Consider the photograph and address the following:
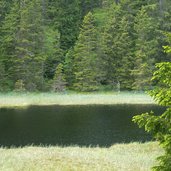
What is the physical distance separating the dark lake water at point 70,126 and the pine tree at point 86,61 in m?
17.6

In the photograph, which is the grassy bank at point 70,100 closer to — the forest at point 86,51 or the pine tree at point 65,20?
the forest at point 86,51

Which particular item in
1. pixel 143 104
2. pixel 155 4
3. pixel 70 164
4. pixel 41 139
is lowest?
pixel 143 104

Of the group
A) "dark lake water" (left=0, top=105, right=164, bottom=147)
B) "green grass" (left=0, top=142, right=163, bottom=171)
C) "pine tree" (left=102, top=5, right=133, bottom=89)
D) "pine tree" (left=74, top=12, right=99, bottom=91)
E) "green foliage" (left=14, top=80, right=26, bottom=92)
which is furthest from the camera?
"pine tree" (left=102, top=5, right=133, bottom=89)

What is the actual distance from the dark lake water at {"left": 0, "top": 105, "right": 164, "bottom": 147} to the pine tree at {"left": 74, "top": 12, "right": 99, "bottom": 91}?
57.7 feet

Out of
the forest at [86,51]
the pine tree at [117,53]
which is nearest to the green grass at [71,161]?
the forest at [86,51]

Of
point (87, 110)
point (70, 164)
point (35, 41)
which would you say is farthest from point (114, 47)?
A: point (70, 164)

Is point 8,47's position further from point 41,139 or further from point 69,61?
point 41,139

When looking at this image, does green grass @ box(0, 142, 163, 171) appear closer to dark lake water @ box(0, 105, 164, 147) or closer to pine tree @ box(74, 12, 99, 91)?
dark lake water @ box(0, 105, 164, 147)

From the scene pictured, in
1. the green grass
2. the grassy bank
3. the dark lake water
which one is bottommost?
the grassy bank

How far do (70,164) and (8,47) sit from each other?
4764 centimetres

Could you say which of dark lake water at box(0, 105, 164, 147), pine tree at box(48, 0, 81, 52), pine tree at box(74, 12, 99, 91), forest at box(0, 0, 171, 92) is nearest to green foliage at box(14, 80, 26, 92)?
forest at box(0, 0, 171, 92)

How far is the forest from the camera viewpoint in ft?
189

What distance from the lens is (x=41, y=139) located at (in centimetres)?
2497

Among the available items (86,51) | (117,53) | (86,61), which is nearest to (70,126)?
(86,61)
